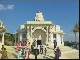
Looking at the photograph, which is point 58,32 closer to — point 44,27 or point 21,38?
point 44,27

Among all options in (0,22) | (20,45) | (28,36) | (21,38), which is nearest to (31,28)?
(28,36)

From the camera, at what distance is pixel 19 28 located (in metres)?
36.9

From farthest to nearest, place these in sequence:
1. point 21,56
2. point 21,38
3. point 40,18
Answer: point 40,18
point 21,38
point 21,56

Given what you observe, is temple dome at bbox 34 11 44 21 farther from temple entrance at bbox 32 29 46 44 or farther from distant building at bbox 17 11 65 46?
temple entrance at bbox 32 29 46 44

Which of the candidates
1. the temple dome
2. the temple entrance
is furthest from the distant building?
the temple dome

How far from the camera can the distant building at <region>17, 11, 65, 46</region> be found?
3244 centimetres

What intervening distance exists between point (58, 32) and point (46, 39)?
3.48 m

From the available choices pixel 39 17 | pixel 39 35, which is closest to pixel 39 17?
pixel 39 17

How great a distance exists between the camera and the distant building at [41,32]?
32.4 m

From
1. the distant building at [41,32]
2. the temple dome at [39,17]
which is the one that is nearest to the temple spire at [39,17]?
the temple dome at [39,17]

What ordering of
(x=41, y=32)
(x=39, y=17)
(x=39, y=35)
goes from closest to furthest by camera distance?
(x=41, y=32) < (x=39, y=35) < (x=39, y=17)

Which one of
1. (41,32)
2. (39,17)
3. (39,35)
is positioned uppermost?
(39,17)

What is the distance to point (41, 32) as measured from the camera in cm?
3366

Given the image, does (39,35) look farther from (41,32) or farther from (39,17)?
(39,17)
